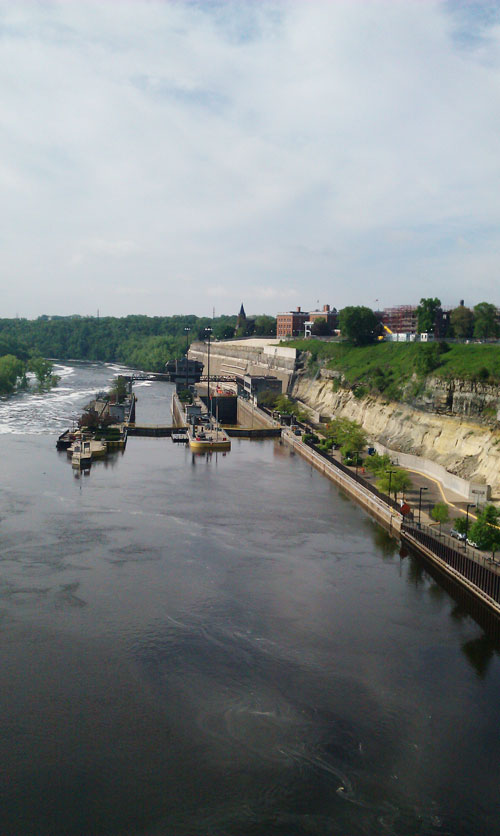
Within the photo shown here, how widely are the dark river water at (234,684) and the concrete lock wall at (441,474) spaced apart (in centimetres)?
760

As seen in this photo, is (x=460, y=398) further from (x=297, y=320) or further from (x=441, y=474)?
(x=297, y=320)

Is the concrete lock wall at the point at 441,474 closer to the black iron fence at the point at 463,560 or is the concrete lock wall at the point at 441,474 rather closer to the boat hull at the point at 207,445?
the black iron fence at the point at 463,560

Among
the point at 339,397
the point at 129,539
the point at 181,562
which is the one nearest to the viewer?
the point at 181,562

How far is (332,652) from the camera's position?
1122 inches

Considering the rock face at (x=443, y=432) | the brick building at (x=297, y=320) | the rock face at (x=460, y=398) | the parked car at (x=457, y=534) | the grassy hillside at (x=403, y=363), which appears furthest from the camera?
the brick building at (x=297, y=320)

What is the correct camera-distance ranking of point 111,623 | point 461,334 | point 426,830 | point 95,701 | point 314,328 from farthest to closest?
1. point 314,328
2. point 461,334
3. point 111,623
4. point 95,701
5. point 426,830

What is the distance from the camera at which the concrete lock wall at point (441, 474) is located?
47.2 metres

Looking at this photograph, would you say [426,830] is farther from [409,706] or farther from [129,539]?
[129,539]

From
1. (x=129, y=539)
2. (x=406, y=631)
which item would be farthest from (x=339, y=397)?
(x=406, y=631)

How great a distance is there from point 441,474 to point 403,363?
3202cm

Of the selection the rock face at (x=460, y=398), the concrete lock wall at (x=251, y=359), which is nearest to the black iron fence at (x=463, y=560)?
the rock face at (x=460, y=398)

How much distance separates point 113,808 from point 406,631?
52.1 feet

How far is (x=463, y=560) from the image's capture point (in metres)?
35.9

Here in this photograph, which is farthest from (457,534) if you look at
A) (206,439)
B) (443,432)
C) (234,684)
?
(206,439)
